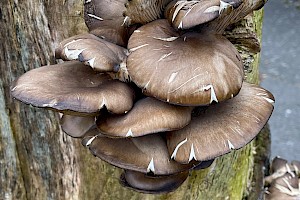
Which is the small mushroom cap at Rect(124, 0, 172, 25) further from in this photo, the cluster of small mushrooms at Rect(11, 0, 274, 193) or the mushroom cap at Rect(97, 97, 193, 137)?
the mushroom cap at Rect(97, 97, 193, 137)

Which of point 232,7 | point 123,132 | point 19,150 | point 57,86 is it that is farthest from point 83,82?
point 19,150

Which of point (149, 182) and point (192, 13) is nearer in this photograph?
point (192, 13)

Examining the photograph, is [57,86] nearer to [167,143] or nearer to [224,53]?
[167,143]

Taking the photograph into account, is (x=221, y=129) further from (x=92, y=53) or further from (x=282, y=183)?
(x=282, y=183)

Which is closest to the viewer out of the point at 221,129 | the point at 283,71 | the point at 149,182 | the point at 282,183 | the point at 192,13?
the point at 192,13

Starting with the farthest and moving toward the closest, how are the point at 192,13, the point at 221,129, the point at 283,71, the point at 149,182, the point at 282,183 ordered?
the point at 283,71 → the point at 282,183 → the point at 149,182 → the point at 221,129 → the point at 192,13

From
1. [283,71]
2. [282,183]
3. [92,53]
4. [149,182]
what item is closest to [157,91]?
[92,53]
